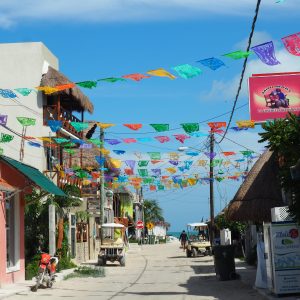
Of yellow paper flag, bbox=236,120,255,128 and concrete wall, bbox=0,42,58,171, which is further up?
concrete wall, bbox=0,42,58,171

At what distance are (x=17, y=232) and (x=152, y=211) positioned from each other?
91702 mm

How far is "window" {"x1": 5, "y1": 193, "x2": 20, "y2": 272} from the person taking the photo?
21250mm

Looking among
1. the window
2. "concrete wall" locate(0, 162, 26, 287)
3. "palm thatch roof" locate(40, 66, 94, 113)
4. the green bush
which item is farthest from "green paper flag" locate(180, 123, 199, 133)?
"palm thatch roof" locate(40, 66, 94, 113)

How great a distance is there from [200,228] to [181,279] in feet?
124

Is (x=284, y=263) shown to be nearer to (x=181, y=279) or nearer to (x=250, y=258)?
(x=181, y=279)

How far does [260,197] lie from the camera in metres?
21.2

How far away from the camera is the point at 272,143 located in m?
15.8

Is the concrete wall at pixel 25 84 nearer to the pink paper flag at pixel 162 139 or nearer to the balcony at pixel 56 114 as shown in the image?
the balcony at pixel 56 114

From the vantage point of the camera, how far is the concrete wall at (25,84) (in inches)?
1272

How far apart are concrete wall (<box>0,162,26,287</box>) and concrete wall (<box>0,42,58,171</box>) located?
10.3 metres

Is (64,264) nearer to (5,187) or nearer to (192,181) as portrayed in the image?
(5,187)

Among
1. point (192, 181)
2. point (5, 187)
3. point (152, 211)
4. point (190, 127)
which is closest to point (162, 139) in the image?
point (190, 127)

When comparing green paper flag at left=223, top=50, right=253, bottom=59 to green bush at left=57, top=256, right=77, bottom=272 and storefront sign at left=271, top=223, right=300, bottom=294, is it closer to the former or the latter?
storefront sign at left=271, top=223, right=300, bottom=294

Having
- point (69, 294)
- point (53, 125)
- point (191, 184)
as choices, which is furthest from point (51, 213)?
point (191, 184)
